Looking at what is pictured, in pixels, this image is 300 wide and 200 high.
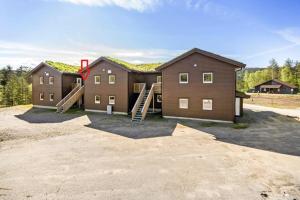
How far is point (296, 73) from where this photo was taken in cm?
9075

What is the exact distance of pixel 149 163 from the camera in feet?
37.4

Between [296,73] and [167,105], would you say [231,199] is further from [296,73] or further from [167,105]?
[296,73]

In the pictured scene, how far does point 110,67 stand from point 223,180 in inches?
899

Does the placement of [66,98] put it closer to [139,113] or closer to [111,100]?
[111,100]

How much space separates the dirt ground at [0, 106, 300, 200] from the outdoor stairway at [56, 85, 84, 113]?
10.3 meters

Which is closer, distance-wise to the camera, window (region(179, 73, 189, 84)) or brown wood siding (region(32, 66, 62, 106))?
window (region(179, 73, 189, 84))

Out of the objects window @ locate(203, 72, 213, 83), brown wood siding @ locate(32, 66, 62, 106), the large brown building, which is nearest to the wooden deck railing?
the large brown building

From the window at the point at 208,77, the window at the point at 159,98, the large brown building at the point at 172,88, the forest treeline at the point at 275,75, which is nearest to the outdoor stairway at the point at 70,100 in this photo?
the large brown building at the point at 172,88

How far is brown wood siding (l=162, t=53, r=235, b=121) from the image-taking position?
73.0 feet

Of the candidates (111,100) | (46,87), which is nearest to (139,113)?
(111,100)

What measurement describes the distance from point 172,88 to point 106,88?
380 inches

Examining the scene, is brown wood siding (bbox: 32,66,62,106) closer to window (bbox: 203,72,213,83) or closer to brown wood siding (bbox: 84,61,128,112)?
brown wood siding (bbox: 84,61,128,112)

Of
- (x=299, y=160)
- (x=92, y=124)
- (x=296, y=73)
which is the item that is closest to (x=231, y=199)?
(x=299, y=160)

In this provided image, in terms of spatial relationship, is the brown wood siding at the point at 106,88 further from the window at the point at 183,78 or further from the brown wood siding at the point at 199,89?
the window at the point at 183,78
